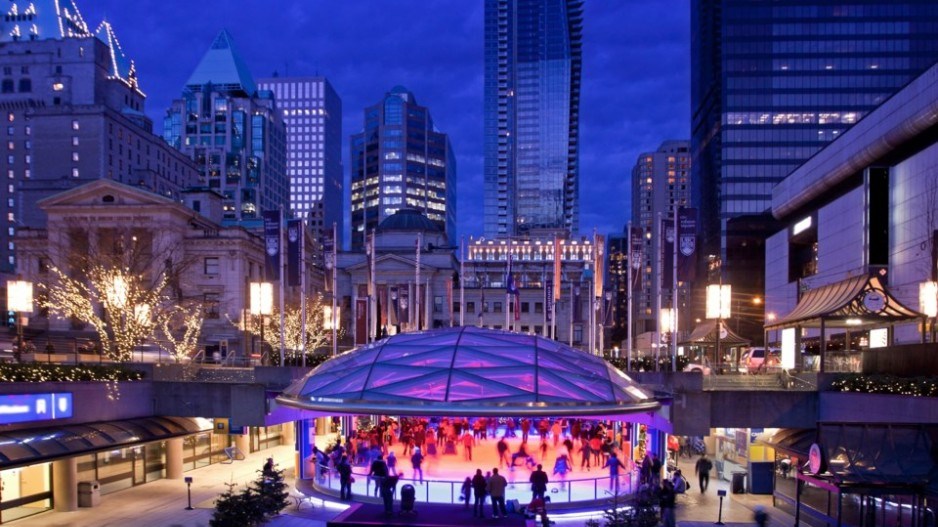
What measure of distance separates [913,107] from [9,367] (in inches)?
1893

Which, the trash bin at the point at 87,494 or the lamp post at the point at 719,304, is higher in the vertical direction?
the lamp post at the point at 719,304

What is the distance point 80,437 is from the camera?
26672mm

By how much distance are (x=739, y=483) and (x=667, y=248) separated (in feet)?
38.3

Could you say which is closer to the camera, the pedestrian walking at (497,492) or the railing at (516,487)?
the pedestrian walking at (497,492)

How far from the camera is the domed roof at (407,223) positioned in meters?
122

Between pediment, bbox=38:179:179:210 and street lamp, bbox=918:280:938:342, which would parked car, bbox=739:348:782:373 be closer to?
street lamp, bbox=918:280:938:342

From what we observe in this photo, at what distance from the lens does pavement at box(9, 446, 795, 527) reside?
80.1 ft

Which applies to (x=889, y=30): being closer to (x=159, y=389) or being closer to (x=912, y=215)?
(x=912, y=215)

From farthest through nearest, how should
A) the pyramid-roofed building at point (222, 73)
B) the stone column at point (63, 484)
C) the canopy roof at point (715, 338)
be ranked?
1. the pyramid-roofed building at point (222, 73)
2. the canopy roof at point (715, 338)
3. the stone column at point (63, 484)

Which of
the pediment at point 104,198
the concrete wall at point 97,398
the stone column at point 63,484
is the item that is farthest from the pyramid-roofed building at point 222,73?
the stone column at point 63,484

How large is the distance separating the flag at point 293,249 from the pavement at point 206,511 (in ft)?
36.4

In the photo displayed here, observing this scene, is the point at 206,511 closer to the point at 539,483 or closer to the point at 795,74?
the point at 539,483

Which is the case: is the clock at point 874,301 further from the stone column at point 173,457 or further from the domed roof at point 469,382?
the stone column at point 173,457

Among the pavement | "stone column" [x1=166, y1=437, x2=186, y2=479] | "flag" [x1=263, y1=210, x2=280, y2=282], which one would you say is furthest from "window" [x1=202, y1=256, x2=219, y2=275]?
the pavement
